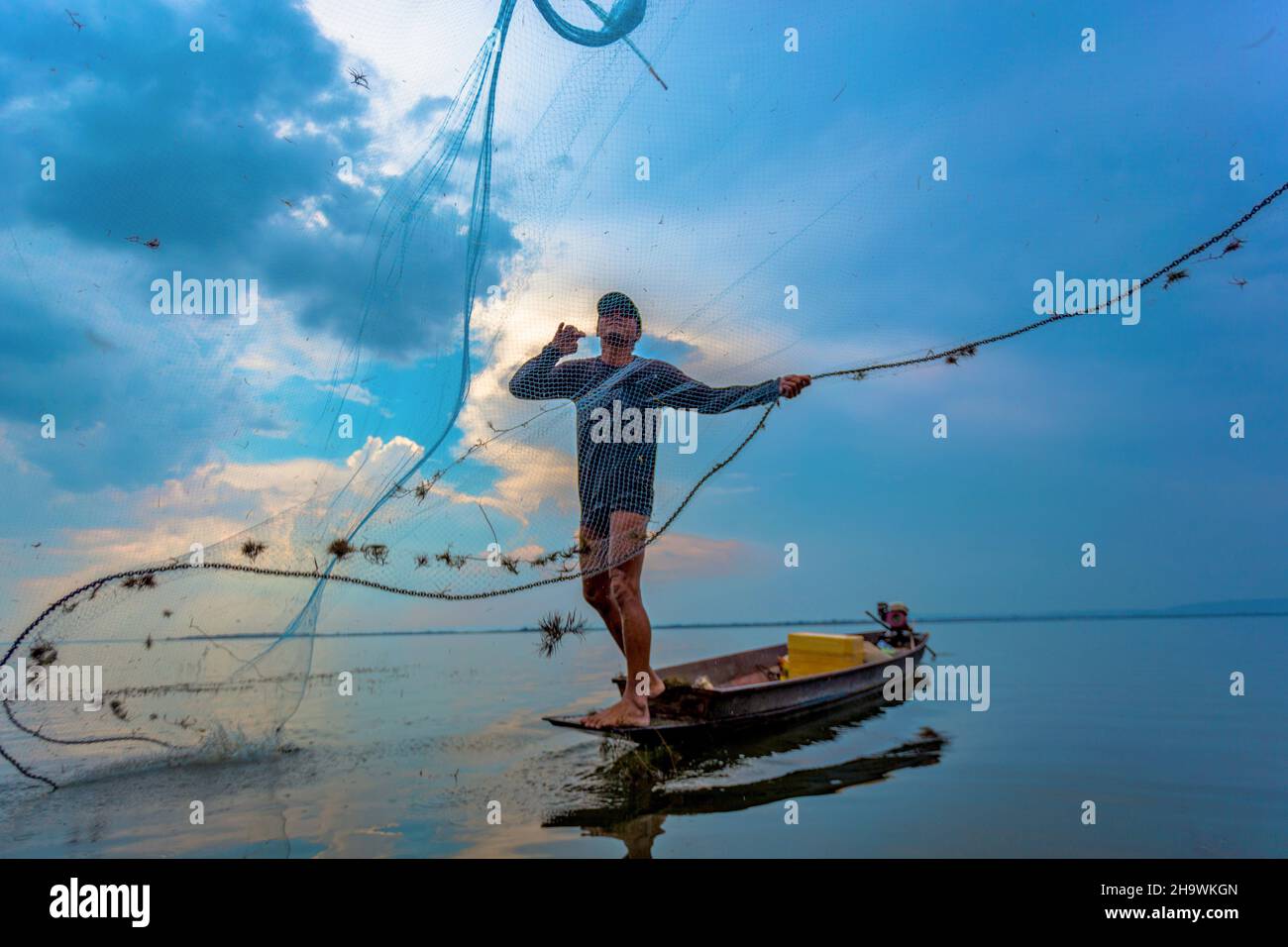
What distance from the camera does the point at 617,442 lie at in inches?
274

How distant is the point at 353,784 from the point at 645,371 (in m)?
4.52

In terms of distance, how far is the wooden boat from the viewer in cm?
746

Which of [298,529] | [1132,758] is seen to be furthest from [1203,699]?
[298,529]

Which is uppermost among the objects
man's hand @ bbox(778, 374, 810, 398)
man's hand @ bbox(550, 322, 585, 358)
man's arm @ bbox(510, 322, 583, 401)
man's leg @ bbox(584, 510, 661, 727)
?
man's hand @ bbox(550, 322, 585, 358)

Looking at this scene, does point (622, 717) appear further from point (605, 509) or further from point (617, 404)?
point (617, 404)

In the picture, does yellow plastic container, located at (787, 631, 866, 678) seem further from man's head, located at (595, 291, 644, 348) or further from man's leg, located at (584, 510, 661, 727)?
man's head, located at (595, 291, 644, 348)

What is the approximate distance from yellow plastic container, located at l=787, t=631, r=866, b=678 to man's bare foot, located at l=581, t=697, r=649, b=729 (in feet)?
13.1

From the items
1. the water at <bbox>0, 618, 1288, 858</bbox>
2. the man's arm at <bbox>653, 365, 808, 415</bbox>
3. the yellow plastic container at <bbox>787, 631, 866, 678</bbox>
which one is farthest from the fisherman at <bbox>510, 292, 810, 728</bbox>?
the yellow plastic container at <bbox>787, 631, 866, 678</bbox>

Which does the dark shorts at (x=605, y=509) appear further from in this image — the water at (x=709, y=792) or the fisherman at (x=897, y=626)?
the fisherman at (x=897, y=626)

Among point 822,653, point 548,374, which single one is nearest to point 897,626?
point 822,653

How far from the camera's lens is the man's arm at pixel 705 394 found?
647 cm

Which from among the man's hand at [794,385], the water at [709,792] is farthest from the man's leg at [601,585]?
the man's hand at [794,385]

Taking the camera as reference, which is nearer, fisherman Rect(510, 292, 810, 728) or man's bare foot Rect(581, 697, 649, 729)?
fisherman Rect(510, 292, 810, 728)

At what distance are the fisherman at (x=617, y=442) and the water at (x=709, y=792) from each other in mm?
1320
